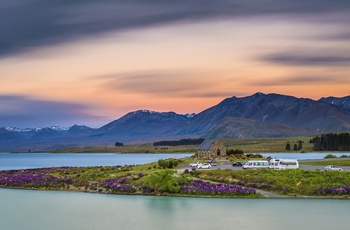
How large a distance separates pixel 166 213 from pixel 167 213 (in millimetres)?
105

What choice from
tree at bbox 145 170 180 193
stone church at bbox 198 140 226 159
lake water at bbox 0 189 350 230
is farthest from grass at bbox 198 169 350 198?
stone church at bbox 198 140 226 159

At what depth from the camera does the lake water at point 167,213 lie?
47.6m

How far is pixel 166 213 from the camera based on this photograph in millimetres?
54156

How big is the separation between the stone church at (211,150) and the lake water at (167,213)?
4994cm

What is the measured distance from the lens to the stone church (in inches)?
4498

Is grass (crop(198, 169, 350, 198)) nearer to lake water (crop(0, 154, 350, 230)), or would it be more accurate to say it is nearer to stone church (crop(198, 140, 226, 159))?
lake water (crop(0, 154, 350, 230))

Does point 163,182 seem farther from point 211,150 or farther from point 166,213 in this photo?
point 211,150

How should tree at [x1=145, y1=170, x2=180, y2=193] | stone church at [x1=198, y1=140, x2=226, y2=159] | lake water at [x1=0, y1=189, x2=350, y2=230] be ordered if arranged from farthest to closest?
stone church at [x1=198, y1=140, x2=226, y2=159] → tree at [x1=145, y1=170, x2=180, y2=193] → lake water at [x1=0, y1=189, x2=350, y2=230]

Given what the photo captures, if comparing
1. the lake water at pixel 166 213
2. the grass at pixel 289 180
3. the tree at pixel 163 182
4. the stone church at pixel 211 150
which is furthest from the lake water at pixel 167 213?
the stone church at pixel 211 150

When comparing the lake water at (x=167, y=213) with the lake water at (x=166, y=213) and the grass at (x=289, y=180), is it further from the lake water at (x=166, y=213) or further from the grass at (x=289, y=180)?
the grass at (x=289, y=180)

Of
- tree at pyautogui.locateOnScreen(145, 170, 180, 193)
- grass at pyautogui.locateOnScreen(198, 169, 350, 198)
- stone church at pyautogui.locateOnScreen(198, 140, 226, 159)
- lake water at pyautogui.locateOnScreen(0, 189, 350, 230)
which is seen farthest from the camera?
stone church at pyautogui.locateOnScreen(198, 140, 226, 159)

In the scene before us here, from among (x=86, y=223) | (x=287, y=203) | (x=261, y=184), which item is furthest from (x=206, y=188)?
(x=86, y=223)

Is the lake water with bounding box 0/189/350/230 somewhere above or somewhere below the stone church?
below

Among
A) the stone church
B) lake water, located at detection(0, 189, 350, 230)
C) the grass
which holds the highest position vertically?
the stone church
